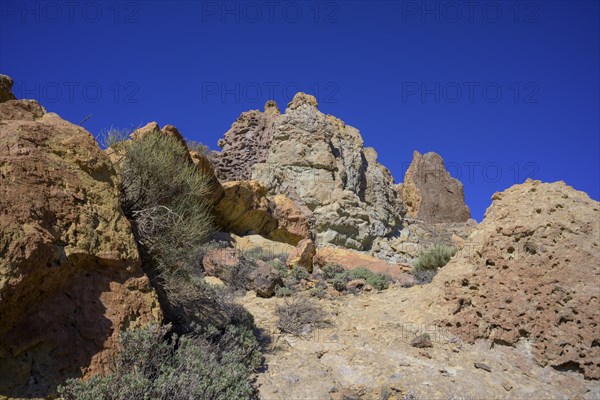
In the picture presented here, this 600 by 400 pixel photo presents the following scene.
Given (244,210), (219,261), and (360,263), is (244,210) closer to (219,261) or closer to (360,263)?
(360,263)

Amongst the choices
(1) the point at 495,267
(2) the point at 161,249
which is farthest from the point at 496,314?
(2) the point at 161,249

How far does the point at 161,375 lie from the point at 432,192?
36552 mm

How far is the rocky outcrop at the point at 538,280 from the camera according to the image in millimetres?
4695

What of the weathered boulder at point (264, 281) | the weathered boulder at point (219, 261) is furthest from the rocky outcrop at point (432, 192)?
the weathered boulder at point (264, 281)

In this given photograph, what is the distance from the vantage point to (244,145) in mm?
20484

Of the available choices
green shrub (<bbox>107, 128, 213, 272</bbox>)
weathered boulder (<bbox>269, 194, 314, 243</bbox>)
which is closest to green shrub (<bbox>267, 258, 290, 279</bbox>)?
green shrub (<bbox>107, 128, 213, 272</bbox>)

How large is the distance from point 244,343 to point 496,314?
3.35 meters

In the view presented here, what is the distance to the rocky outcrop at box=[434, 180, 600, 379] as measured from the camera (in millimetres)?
4695

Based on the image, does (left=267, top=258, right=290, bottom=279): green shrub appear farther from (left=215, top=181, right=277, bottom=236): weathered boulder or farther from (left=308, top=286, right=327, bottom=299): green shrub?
(left=215, top=181, right=277, bottom=236): weathered boulder

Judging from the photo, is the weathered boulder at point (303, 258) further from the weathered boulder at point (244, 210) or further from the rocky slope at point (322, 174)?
the rocky slope at point (322, 174)

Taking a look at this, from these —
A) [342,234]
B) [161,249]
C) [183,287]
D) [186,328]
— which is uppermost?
[342,234]

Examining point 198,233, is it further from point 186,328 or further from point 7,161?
point 7,161

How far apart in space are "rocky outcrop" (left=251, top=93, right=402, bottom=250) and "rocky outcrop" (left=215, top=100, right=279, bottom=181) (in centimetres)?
56

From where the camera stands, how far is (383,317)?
5.99 meters
